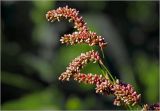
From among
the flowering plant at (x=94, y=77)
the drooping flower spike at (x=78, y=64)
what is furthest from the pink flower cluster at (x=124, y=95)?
the drooping flower spike at (x=78, y=64)

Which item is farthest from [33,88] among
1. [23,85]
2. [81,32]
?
[81,32]

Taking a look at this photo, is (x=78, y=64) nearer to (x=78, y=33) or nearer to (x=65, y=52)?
(x=78, y=33)

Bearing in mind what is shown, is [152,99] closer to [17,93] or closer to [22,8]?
[17,93]

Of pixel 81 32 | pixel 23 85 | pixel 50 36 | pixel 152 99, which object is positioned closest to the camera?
pixel 81 32

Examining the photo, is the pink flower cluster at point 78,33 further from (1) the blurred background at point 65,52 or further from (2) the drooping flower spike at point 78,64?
(1) the blurred background at point 65,52

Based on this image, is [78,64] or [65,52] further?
[65,52]

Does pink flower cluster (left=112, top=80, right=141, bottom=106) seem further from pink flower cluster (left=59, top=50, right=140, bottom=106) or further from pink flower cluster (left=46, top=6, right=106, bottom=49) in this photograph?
pink flower cluster (left=46, top=6, right=106, bottom=49)

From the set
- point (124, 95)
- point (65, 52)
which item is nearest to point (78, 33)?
point (124, 95)
